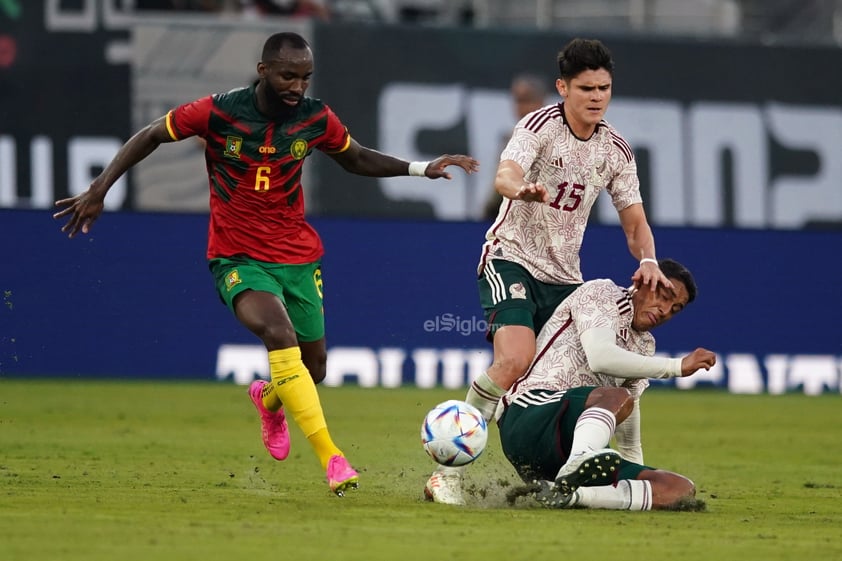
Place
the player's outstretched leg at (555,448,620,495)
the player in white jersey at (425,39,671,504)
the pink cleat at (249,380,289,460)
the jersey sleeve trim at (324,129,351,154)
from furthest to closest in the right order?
the pink cleat at (249,380,289,460)
the jersey sleeve trim at (324,129,351,154)
the player in white jersey at (425,39,671,504)
the player's outstretched leg at (555,448,620,495)

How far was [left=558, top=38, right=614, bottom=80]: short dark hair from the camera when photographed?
8.19 m

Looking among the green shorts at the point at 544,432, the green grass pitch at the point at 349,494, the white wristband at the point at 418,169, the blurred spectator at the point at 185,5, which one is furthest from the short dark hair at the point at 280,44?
the blurred spectator at the point at 185,5

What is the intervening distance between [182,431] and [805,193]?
10402 millimetres

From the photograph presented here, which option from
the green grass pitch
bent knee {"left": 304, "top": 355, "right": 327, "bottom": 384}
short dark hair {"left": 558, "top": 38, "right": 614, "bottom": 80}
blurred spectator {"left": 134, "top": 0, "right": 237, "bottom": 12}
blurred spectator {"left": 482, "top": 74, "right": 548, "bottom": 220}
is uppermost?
blurred spectator {"left": 134, "top": 0, "right": 237, "bottom": 12}

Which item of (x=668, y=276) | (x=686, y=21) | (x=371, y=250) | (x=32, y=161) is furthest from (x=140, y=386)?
(x=686, y=21)

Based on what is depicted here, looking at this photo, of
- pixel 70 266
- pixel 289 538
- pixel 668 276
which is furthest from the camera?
pixel 70 266

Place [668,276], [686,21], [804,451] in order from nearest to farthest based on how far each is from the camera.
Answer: [668,276], [804,451], [686,21]

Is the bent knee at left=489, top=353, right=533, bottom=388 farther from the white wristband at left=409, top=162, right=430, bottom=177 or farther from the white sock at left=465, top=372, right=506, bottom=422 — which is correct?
the white wristband at left=409, top=162, right=430, bottom=177

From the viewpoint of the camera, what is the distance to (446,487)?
781 cm

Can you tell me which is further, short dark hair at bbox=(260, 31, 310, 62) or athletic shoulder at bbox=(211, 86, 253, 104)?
athletic shoulder at bbox=(211, 86, 253, 104)

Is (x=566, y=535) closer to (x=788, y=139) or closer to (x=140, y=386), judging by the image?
(x=140, y=386)

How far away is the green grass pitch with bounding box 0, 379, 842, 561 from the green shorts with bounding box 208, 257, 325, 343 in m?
0.94


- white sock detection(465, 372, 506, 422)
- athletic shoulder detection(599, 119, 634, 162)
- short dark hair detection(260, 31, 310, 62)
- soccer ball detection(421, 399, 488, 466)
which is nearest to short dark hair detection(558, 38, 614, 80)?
athletic shoulder detection(599, 119, 634, 162)

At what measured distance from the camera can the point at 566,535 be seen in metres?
6.55
